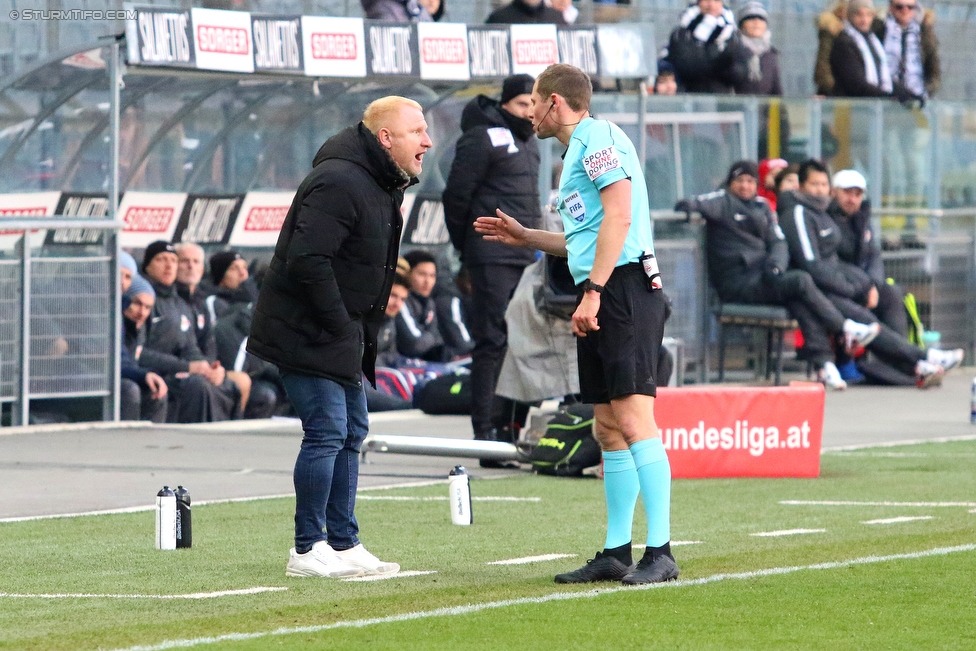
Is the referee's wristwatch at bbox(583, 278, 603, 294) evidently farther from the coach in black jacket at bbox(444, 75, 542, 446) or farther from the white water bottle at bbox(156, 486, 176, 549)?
the coach in black jacket at bbox(444, 75, 542, 446)

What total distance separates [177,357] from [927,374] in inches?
288

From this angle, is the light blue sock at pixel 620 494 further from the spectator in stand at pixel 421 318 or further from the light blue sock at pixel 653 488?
the spectator in stand at pixel 421 318

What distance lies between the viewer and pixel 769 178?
19.3 metres

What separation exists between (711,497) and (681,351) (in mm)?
5620

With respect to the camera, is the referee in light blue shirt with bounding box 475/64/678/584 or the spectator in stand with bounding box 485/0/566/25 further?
the spectator in stand with bounding box 485/0/566/25

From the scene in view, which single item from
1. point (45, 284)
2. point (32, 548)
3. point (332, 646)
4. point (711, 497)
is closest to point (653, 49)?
point (45, 284)

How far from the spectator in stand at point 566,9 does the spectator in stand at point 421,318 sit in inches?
123

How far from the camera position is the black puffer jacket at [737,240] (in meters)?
18.0

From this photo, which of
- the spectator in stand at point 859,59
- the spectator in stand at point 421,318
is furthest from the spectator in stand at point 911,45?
the spectator in stand at point 421,318

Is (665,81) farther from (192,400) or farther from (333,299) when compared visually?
(333,299)

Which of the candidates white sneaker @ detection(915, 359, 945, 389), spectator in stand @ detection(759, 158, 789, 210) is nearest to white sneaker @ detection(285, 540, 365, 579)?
white sneaker @ detection(915, 359, 945, 389)

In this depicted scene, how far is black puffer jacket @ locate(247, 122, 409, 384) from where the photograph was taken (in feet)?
24.3

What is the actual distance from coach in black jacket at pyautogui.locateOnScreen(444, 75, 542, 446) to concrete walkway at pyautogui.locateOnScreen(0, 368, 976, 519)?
2.16ft

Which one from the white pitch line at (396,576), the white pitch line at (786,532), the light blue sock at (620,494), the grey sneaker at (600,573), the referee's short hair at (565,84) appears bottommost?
the white pitch line at (786,532)
